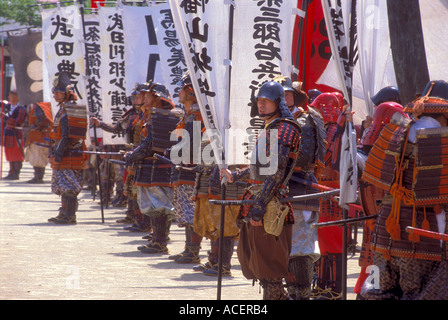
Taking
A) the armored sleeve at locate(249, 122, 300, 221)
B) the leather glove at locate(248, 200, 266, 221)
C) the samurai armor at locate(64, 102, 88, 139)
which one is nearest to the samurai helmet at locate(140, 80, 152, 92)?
the samurai armor at locate(64, 102, 88, 139)

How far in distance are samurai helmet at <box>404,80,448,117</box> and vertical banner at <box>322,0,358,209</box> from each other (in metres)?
0.59

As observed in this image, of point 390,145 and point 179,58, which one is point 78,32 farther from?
point 390,145

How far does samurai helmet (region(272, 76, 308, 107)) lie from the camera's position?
23.7ft

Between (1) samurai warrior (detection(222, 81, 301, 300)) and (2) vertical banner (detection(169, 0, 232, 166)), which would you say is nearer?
(1) samurai warrior (detection(222, 81, 301, 300))

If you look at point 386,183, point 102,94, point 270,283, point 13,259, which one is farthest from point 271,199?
point 102,94

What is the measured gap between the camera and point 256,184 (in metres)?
6.58

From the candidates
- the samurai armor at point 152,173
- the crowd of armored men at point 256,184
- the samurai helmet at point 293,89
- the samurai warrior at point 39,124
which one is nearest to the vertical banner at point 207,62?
the crowd of armored men at point 256,184

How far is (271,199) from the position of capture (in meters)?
6.39

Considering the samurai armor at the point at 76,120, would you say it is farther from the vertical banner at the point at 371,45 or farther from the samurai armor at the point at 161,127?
the vertical banner at the point at 371,45

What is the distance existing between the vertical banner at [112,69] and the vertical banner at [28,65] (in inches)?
214

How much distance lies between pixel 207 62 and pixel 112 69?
291 inches

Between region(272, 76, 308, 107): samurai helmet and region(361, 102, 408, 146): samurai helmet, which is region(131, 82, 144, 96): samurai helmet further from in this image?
region(361, 102, 408, 146): samurai helmet

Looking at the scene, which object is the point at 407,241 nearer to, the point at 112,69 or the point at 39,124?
the point at 112,69

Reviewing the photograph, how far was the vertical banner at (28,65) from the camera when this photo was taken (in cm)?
1941
